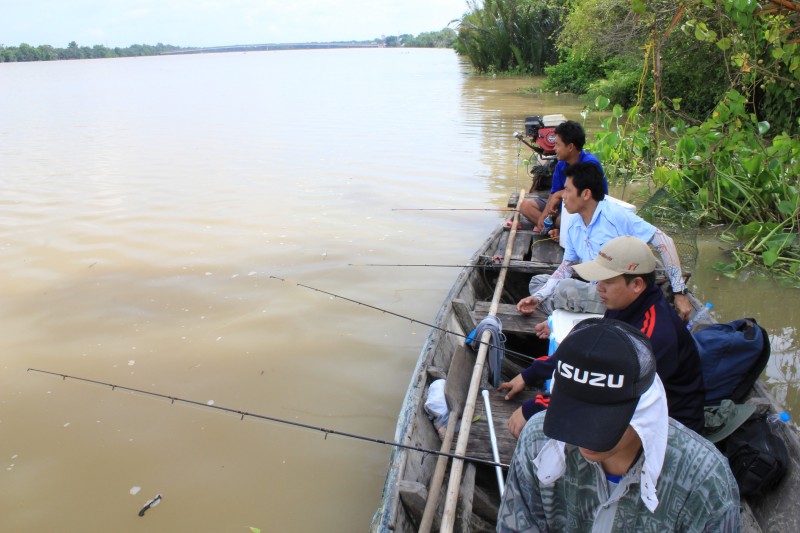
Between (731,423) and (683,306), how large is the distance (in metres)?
1.27

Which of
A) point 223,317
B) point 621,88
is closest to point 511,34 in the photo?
point 621,88

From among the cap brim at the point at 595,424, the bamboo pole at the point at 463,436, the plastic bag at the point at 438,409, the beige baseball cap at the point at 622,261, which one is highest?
the cap brim at the point at 595,424

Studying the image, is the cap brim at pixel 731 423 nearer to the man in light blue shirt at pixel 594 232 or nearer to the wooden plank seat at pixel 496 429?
the wooden plank seat at pixel 496 429

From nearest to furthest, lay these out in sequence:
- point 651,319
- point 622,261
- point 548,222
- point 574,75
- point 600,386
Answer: point 600,386 → point 651,319 → point 622,261 → point 548,222 → point 574,75

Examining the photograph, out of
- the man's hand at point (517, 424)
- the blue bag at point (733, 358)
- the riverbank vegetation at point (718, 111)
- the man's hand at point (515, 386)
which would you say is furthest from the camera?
the riverbank vegetation at point (718, 111)

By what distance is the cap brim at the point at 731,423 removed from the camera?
2713mm

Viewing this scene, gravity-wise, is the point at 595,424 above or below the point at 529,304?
above

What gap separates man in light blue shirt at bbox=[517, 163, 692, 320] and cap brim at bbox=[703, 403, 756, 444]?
44.3 inches

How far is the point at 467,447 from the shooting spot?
3209mm

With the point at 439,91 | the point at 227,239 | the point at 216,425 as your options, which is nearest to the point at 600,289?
→ the point at 216,425

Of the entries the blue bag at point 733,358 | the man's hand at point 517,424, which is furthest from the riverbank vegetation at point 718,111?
the man's hand at point 517,424

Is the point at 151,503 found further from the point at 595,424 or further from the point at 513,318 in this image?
the point at 595,424

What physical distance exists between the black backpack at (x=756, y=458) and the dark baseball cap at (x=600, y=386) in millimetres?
1517

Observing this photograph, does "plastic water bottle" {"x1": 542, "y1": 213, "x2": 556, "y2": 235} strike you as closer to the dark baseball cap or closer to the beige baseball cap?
the beige baseball cap
